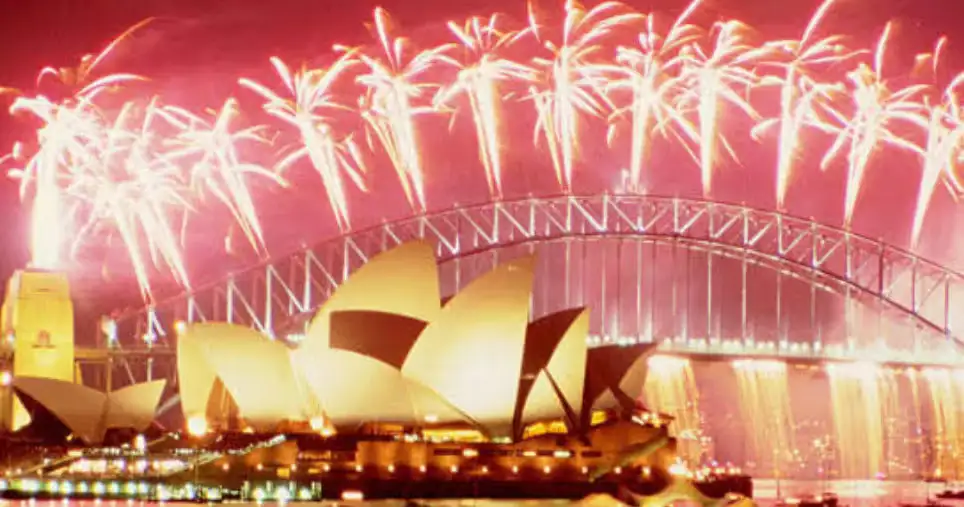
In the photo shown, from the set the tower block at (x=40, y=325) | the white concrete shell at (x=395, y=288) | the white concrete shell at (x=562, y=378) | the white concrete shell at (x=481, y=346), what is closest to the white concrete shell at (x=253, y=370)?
the white concrete shell at (x=395, y=288)

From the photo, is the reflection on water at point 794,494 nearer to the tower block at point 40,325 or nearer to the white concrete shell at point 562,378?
the white concrete shell at point 562,378

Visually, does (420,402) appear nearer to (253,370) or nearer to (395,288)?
(395,288)

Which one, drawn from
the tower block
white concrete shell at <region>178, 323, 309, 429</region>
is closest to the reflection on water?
white concrete shell at <region>178, 323, 309, 429</region>

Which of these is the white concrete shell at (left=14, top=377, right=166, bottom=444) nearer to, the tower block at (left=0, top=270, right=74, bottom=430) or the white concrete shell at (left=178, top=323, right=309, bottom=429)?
the white concrete shell at (left=178, top=323, right=309, bottom=429)

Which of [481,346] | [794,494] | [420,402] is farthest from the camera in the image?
[794,494]

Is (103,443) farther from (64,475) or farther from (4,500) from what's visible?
(4,500)

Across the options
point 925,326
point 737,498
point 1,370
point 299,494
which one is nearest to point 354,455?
point 299,494

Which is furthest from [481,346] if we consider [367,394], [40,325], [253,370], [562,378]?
[40,325]
